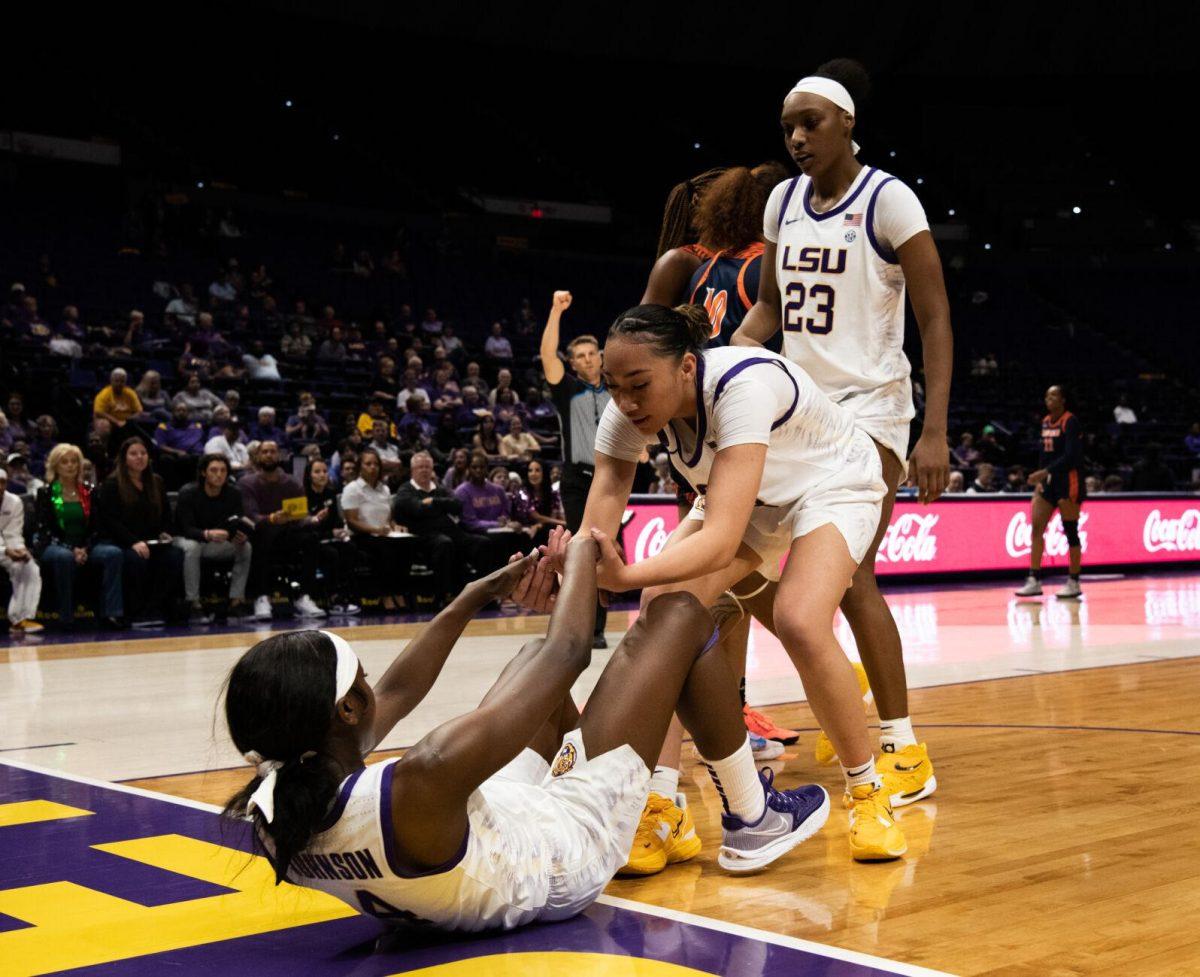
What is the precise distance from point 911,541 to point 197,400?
754 centimetres

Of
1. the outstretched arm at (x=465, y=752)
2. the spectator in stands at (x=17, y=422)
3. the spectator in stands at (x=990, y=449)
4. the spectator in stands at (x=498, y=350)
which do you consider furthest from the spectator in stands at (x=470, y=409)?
the outstretched arm at (x=465, y=752)

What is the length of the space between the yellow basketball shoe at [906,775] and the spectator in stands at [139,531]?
7338mm

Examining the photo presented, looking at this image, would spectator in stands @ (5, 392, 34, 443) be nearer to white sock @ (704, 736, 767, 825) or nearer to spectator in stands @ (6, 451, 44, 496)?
spectator in stands @ (6, 451, 44, 496)

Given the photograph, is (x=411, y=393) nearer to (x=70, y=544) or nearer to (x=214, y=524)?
(x=214, y=524)

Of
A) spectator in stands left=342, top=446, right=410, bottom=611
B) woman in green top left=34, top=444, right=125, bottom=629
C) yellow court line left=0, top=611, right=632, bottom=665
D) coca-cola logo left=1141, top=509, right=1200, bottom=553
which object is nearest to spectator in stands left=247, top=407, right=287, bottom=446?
spectator in stands left=342, top=446, right=410, bottom=611

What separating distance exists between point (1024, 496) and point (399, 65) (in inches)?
637

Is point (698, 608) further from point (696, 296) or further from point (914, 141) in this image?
point (914, 141)

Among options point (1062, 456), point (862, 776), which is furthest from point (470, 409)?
point (862, 776)

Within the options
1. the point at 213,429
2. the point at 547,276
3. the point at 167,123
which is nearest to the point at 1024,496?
the point at 213,429

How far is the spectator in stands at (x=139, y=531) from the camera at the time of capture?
1009 centimetres

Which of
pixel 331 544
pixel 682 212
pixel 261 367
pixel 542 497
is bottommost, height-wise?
pixel 331 544

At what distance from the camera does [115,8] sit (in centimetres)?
2264

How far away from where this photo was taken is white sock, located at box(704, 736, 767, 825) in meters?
3.16

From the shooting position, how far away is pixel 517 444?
15531mm
